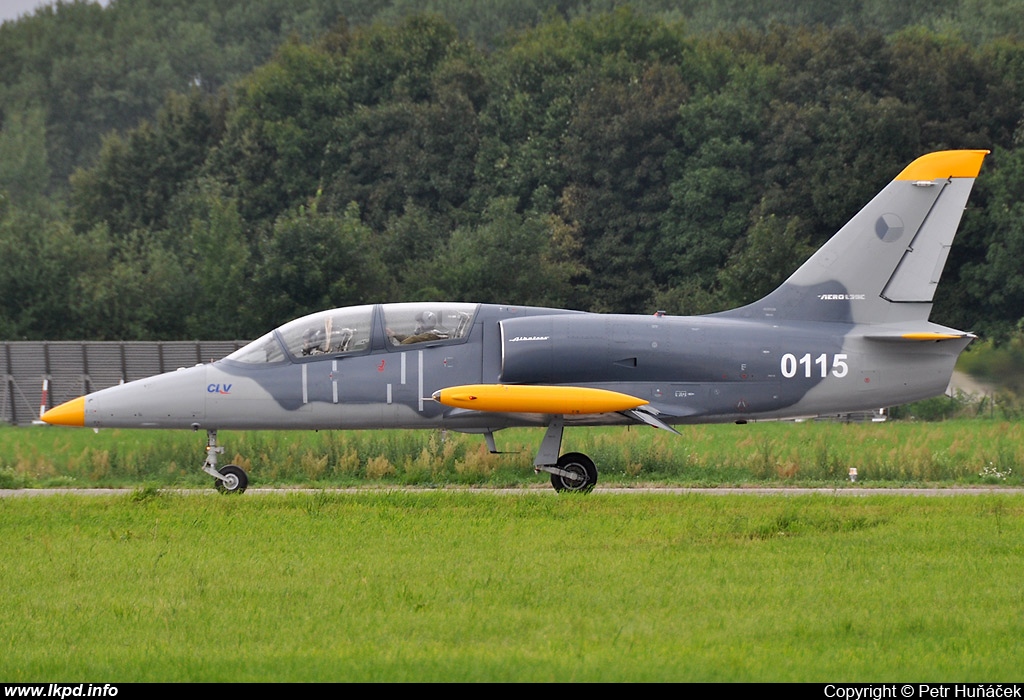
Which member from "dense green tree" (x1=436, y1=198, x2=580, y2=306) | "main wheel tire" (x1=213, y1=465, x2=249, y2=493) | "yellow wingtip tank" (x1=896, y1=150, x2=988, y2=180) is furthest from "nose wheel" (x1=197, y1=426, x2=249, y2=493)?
"dense green tree" (x1=436, y1=198, x2=580, y2=306)

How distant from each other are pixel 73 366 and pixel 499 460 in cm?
1586

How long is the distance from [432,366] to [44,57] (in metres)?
90.8

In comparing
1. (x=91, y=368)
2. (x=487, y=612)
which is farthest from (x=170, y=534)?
(x=91, y=368)

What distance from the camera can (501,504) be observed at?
15039 mm

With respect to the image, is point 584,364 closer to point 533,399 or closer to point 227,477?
point 533,399

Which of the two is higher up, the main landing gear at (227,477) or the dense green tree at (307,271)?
the dense green tree at (307,271)

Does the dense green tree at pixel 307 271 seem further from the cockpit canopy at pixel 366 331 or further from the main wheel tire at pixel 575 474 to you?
the main wheel tire at pixel 575 474

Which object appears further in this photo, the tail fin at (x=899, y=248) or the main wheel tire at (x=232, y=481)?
the tail fin at (x=899, y=248)

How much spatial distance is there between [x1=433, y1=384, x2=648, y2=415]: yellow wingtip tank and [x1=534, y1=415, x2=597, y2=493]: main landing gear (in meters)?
0.67

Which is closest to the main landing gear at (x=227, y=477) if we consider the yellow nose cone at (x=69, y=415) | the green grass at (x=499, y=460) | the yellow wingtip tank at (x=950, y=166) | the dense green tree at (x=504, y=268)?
the yellow nose cone at (x=69, y=415)

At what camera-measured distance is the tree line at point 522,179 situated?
39031mm

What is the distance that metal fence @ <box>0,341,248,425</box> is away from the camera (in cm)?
3170

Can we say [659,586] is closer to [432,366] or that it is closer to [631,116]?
[432,366]

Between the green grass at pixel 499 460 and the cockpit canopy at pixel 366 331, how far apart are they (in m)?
3.00
